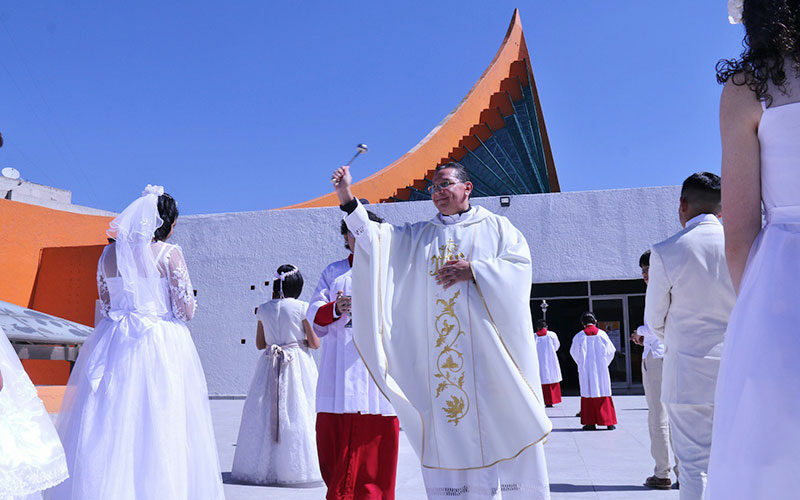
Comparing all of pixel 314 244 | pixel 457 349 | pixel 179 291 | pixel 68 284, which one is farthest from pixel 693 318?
pixel 68 284

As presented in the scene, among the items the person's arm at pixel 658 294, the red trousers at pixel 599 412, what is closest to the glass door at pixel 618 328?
the red trousers at pixel 599 412

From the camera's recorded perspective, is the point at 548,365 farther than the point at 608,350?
Yes

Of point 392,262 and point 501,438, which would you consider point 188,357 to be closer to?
point 392,262

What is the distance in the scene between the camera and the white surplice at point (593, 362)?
30.9 ft

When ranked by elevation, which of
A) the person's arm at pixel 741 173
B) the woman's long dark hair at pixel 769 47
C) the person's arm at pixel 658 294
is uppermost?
the woman's long dark hair at pixel 769 47

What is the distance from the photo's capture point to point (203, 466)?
3.44 m

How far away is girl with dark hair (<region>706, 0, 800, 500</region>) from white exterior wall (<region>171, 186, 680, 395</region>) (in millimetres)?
13392

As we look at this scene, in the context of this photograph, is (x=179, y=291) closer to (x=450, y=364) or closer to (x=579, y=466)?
(x=450, y=364)

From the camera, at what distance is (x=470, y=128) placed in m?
24.1

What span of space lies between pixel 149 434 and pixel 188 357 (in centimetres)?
45

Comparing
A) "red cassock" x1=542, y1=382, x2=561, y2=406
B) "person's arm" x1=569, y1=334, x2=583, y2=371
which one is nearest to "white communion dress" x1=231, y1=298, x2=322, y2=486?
"person's arm" x1=569, y1=334, x2=583, y2=371

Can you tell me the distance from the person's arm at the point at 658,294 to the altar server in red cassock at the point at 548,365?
9279 mm

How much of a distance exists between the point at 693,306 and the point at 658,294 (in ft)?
0.57

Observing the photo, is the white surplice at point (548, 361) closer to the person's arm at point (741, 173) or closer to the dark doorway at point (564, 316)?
the dark doorway at point (564, 316)
